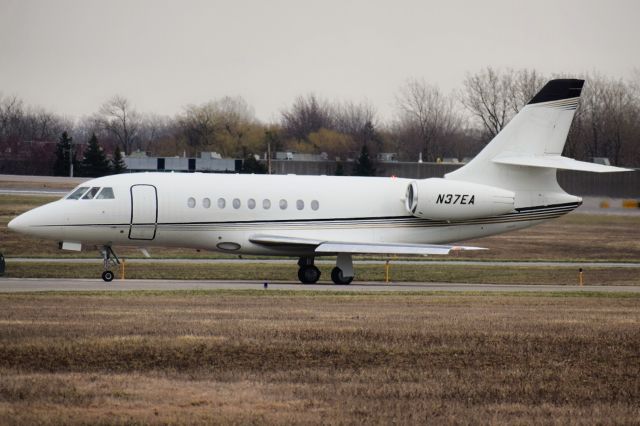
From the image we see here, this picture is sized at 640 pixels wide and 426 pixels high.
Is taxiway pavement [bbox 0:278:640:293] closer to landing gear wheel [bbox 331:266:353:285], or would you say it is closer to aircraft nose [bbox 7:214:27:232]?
landing gear wheel [bbox 331:266:353:285]

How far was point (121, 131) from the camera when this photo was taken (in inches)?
4717

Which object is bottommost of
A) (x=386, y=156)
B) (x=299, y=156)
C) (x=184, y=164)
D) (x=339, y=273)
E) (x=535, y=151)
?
(x=339, y=273)

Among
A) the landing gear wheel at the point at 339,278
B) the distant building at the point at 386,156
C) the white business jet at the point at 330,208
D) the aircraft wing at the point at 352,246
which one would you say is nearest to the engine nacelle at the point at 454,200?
the white business jet at the point at 330,208

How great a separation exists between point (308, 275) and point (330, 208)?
2.15 m

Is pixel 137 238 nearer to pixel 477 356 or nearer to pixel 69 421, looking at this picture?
pixel 477 356

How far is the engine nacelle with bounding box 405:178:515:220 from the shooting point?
113ft

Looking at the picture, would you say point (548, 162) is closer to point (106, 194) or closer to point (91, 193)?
point (106, 194)

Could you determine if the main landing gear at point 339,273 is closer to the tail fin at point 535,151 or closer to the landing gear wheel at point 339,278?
the landing gear wheel at point 339,278

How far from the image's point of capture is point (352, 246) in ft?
108

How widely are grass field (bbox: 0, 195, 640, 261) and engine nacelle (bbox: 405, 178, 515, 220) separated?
37.8 feet

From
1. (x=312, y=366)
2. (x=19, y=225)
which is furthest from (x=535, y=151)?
(x=312, y=366)

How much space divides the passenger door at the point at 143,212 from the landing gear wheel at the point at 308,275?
469cm

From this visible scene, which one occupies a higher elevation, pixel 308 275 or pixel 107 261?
pixel 107 261

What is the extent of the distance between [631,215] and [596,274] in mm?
26244
